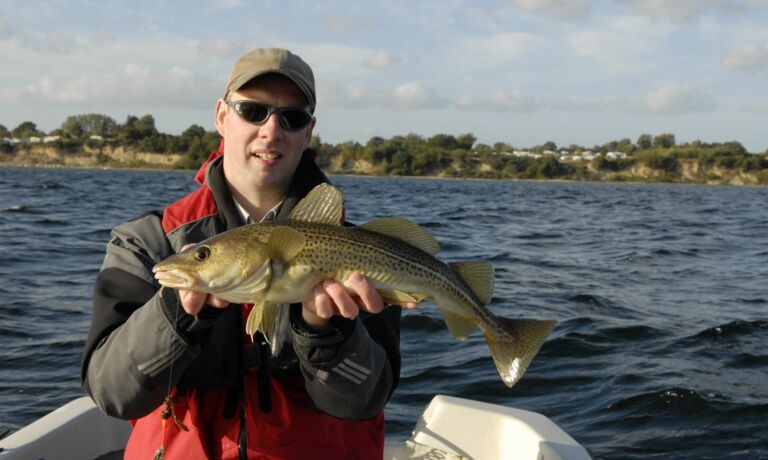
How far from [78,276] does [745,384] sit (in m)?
11.8

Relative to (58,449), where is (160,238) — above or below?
above

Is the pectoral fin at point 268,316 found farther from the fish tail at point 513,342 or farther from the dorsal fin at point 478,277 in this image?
the fish tail at point 513,342

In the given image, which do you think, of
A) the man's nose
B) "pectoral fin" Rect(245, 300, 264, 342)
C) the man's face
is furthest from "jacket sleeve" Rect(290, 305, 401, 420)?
the man's nose

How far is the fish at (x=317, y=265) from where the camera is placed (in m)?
3.29

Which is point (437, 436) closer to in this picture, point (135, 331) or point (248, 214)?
point (248, 214)

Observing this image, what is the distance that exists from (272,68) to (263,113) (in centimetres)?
24

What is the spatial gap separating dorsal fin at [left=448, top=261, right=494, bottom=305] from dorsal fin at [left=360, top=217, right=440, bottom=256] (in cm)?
30

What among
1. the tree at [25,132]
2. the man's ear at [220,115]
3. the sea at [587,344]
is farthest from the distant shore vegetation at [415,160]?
the man's ear at [220,115]

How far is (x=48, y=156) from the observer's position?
541ft

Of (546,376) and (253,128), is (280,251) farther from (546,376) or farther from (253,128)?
(546,376)

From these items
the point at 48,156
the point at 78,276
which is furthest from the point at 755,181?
the point at 78,276

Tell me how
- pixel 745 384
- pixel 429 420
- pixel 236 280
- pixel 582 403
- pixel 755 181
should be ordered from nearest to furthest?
pixel 236 280
pixel 429 420
pixel 582 403
pixel 745 384
pixel 755 181

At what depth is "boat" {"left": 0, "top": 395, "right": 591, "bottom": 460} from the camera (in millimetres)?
5594

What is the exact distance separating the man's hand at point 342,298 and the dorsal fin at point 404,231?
0.37 m
